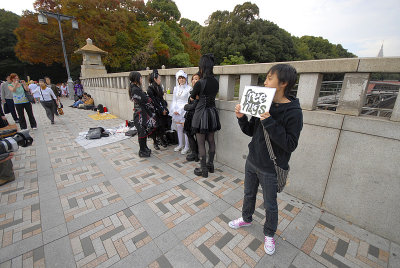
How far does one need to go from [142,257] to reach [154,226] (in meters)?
0.44

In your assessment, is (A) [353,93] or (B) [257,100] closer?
(B) [257,100]

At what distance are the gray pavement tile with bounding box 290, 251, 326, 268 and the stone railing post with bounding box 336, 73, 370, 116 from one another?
183 cm

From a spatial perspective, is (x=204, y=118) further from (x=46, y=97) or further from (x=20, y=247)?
(x=46, y=97)

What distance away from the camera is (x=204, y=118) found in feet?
10.8

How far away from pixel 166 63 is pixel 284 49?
27722mm

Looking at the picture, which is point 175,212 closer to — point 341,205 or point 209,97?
point 209,97

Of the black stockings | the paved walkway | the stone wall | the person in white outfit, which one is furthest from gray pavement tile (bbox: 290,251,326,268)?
the person in white outfit

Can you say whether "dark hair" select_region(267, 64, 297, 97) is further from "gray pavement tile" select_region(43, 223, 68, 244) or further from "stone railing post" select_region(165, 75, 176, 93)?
"stone railing post" select_region(165, 75, 176, 93)

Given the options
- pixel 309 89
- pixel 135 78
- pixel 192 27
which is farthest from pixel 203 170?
pixel 192 27


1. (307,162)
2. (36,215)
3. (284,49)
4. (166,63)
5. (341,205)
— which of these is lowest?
(36,215)

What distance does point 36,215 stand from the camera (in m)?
2.57

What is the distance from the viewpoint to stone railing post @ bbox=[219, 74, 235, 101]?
142 inches

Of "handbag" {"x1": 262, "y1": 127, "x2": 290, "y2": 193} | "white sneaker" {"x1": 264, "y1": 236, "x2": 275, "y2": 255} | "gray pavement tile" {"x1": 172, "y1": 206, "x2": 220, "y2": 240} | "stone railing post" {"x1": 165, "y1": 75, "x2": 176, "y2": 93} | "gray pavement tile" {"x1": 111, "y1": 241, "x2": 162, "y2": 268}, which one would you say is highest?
"stone railing post" {"x1": 165, "y1": 75, "x2": 176, "y2": 93}

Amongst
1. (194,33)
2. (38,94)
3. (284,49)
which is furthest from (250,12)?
(38,94)
